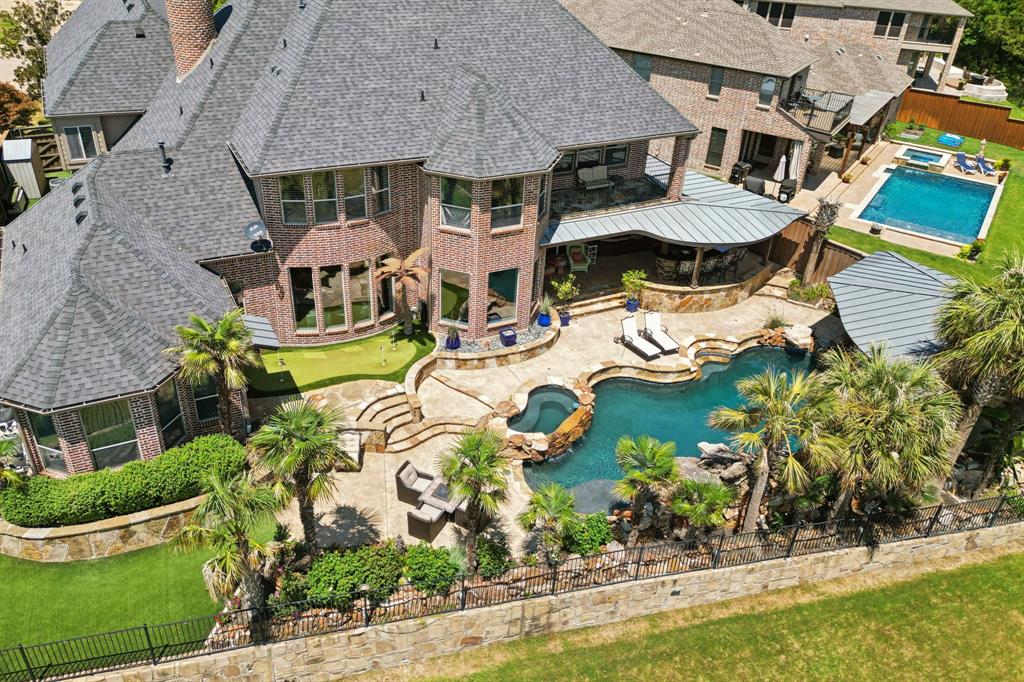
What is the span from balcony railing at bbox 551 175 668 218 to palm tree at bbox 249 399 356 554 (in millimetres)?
17897

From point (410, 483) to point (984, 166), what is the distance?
48014mm

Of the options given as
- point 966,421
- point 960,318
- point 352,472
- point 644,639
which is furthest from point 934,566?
point 352,472

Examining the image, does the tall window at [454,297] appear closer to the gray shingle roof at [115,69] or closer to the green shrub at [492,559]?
the green shrub at [492,559]

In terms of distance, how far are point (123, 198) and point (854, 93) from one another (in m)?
43.3

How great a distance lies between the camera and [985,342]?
20797 millimetres

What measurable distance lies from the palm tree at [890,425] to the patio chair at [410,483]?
11942 mm

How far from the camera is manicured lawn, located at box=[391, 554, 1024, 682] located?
64.4 feet

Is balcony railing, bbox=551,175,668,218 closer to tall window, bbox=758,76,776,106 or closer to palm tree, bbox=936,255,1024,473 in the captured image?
tall window, bbox=758,76,776,106

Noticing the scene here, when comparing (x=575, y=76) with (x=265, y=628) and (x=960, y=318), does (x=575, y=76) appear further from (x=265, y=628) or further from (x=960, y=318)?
(x=265, y=628)

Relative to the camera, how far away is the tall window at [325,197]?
2673 cm

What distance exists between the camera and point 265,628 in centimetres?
1783

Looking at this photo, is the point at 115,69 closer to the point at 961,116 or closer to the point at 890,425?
the point at 890,425

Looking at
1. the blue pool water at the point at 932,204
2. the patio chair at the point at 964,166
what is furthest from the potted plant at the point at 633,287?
the patio chair at the point at 964,166

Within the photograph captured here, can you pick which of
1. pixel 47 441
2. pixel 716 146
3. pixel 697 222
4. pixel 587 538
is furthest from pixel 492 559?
pixel 716 146
